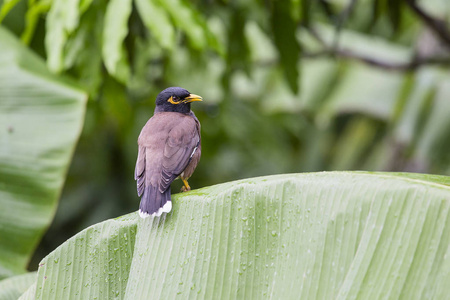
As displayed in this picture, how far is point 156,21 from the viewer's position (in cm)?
308

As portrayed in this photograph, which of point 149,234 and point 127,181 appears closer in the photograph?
point 149,234

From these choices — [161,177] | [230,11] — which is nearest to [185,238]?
[161,177]

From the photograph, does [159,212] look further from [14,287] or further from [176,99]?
[176,99]

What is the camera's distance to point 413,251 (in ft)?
5.76

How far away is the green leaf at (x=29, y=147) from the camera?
3.25 meters

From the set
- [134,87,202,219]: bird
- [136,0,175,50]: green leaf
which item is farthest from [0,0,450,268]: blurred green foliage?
[134,87,202,219]: bird

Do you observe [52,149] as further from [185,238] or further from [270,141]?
[270,141]

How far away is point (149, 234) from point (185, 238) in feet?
0.57

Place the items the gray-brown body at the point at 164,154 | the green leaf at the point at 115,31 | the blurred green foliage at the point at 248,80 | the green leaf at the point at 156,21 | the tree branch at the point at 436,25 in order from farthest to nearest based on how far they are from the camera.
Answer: the tree branch at the point at 436,25 → the blurred green foliage at the point at 248,80 → the green leaf at the point at 156,21 → the green leaf at the point at 115,31 → the gray-brown body at the point at 164,154

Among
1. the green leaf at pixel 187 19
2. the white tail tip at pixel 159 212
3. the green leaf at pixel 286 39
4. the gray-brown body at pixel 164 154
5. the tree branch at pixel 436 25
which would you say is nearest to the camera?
the white tail tip at pixel 159 212

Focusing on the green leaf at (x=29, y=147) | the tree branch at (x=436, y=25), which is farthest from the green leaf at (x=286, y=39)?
the green leaf at (x=29, y=147)

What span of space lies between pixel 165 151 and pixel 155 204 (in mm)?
520

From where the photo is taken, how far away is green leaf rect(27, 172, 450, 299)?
1.77 m

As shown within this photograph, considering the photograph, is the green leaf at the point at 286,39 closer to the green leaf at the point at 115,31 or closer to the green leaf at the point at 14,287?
the green leaf at the point at 115,31
